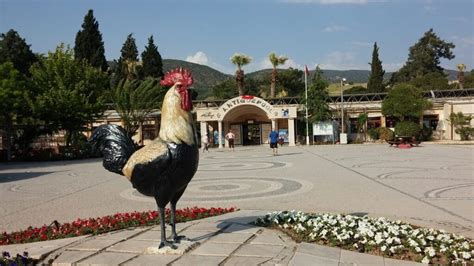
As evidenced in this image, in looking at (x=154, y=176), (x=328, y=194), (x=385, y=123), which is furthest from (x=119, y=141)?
(x=385, y=123)

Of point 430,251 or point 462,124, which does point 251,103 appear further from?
point 430,251

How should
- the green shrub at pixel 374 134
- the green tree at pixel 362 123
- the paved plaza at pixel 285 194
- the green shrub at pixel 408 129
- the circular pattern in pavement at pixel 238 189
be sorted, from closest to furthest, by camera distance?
the paved plaza at pixel 285 194 < the circular pattern in pavement at pixel 238 189 < the green shrub at pixel 408 129 < the green shrub at pixel 374 134 < the green tree at pixel 362 123

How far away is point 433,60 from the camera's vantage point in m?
80.4

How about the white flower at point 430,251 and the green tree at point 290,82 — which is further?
the green tree at point 290,82

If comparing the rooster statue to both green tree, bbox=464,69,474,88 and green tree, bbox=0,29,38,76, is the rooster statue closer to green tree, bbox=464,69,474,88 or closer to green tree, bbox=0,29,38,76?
green tree, bbox=0,29,38,76

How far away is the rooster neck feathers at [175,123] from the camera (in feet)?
19.9

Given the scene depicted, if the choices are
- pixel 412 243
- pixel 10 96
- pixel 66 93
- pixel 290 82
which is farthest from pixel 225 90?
pixel 412 243

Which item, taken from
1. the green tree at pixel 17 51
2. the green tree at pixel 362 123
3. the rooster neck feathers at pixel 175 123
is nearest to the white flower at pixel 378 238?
the rooster neck feathers at pixel 175 123

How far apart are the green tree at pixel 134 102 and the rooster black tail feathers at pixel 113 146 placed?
35.5m

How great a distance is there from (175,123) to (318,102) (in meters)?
38.9

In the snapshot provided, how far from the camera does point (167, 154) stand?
234 inches

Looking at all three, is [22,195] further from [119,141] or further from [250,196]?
[119,141]

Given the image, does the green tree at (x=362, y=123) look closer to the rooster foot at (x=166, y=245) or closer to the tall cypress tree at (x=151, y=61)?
the tall cypress tree at (x=151, y=61)

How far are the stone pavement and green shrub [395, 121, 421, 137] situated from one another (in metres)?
38.1
